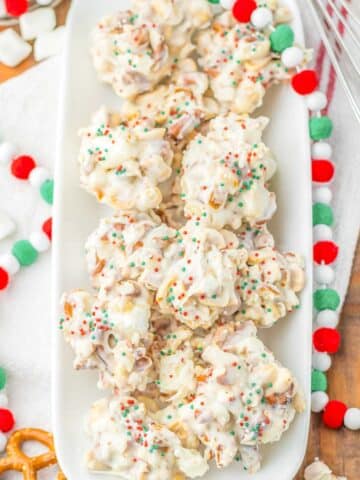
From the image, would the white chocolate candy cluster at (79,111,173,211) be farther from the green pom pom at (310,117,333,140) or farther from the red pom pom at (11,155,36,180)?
the green pom pom at (310,117,333,140)

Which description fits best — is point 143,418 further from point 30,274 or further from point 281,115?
point 281,115

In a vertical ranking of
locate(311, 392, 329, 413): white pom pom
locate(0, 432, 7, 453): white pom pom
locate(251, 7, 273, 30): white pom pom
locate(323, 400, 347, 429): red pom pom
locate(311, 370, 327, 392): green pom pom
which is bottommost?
locate(323, 400, 347, 429): red pom pom

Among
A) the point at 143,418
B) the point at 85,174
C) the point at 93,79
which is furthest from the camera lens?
the point at 93,79

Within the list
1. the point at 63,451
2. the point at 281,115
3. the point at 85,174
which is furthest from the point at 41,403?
the point at 281,115

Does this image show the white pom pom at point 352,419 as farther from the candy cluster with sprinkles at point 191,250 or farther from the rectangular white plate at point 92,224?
the rectangular white plate at point 92,224

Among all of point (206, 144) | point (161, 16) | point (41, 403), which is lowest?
point (41, 403)

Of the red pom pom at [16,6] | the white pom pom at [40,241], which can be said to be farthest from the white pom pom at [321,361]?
the red pom pom at [16,6]

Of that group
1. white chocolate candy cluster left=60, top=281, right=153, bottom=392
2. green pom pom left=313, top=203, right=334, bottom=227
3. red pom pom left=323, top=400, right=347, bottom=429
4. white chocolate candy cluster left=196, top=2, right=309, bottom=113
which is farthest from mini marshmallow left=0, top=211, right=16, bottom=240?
red pom pom left=323, top=400, right=347, bottom=429
